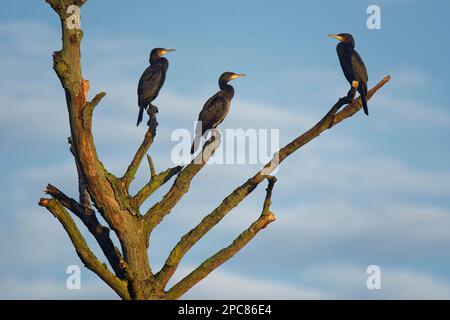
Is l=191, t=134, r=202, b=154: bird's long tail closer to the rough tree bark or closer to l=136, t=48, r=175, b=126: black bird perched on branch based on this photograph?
the rough tree bark

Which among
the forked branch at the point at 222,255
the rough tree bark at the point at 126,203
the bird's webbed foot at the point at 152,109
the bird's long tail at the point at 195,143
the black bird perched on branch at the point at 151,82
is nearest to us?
the rough tree bark at the point at 126,203

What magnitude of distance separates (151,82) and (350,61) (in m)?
5.00

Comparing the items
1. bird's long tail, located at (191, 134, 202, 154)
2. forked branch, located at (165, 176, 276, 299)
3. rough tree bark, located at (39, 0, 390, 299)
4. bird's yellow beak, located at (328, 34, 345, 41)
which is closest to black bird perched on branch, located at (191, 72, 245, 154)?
bird's long tail, located at (191, 134, 202, 154)

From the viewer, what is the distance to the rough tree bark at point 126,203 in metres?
13.3

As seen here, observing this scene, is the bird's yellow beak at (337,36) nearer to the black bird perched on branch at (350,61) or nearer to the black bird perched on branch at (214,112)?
the black bird perched on branch at (350,61)

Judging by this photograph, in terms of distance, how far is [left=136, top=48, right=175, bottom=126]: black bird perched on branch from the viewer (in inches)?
803

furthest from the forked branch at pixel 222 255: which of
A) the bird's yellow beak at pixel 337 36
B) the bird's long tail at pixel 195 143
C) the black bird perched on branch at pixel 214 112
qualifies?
the bird's yellow beak at pixel 337 36

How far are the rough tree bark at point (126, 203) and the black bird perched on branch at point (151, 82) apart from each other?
5.64 m

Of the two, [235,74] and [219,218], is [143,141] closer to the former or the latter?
[219,218]

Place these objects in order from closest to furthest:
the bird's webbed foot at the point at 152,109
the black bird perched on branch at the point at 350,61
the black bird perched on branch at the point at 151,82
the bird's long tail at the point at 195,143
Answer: the bird's long tail at the point at 195,143 → the bird's webbed foot at the point at 152,109 → the black bird perched on branch at the point at 350,61 → the black bird perched on branch at the point at 151,82

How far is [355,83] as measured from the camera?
1491 centimetres

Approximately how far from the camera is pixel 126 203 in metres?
14.2

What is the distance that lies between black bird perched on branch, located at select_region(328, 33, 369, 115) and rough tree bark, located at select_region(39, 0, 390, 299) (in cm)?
287
